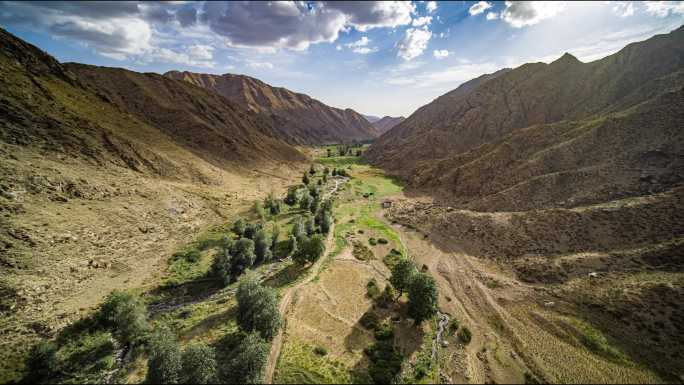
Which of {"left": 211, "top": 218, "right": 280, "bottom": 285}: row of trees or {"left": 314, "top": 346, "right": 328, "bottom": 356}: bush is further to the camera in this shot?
{"left": 211, "top": 218, "right": 280, "bottom": 285}: row of trees

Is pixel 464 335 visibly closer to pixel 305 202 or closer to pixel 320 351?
pixel 320 351

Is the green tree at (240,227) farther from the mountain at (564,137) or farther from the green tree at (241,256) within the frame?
the mountain at (564,137)

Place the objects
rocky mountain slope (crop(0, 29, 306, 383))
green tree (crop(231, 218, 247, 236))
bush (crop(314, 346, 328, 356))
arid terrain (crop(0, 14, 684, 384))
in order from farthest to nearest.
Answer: green tree (crop(231, 218, 247, 236)) → rocky mountain slope (crop(0, 29, 306, 383)) → bush (crop(314, 346, 328, 356)) → arid terrain (crop(0, 14, 684, 384))

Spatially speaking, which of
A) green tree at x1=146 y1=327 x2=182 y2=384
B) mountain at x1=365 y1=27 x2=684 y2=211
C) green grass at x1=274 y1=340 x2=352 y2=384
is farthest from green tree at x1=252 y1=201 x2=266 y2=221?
mountain at x1=365 y1=27 x2=684 y2=211

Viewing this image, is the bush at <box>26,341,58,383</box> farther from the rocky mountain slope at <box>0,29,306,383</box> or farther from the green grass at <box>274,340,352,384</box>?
the green grass at <box>274,340,352,384</box>

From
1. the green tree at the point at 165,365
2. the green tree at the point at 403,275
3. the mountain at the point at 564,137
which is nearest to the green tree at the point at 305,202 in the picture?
the mountain at the point at 564,137

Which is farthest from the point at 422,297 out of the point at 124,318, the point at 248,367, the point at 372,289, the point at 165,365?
the point at 124,318
